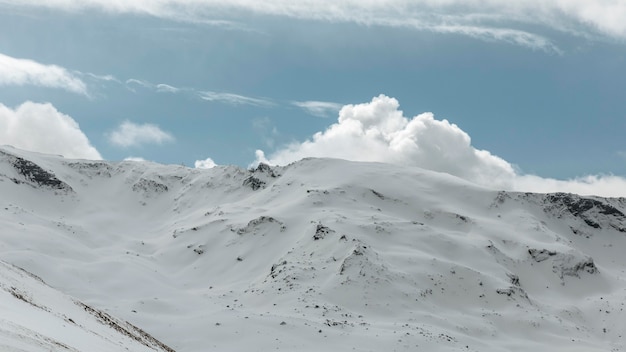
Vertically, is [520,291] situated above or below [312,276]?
above

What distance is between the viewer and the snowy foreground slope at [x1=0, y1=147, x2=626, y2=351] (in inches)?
2047

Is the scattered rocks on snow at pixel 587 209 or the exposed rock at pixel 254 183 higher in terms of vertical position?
the scattered rocks on snow at pixel 587 209

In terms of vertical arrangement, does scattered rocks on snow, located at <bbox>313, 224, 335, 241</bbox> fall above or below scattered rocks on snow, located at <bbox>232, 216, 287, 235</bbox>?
below

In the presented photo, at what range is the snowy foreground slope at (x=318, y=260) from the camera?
52000 mm

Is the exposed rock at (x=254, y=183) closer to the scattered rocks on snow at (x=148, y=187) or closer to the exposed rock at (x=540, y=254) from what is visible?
the scattered rocks on snow at (x=148, y=187)

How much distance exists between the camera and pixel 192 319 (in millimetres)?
54344

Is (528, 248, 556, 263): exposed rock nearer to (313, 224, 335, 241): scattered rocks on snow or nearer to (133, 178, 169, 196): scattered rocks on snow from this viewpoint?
(313, 224, 335, 241): scattered rocks on snow

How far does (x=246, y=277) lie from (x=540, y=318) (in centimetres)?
3490

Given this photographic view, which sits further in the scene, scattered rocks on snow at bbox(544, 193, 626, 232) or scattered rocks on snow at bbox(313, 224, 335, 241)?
scattered rocks on snow at bbox(544, 193, 626, 232)

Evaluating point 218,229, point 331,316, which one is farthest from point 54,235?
point 331,316

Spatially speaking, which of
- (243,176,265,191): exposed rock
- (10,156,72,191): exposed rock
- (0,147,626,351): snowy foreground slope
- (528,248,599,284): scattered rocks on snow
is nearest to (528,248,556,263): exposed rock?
(528,248,599,284): scattered rocks on snow

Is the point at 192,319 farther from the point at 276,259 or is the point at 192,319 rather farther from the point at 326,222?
the point at 326,222

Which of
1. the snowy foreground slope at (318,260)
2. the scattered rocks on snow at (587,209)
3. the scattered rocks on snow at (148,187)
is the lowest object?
the snowy foreground slope at (318,260)

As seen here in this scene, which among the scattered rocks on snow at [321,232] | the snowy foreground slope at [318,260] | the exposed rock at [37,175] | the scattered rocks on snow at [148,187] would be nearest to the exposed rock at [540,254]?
the snowy foreground slope at [318,260]
